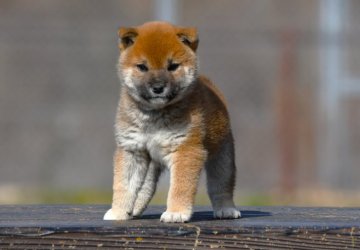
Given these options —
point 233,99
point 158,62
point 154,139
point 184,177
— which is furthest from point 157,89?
point 233,99

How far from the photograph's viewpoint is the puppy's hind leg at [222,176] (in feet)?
19.9

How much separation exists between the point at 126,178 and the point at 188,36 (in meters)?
0.78

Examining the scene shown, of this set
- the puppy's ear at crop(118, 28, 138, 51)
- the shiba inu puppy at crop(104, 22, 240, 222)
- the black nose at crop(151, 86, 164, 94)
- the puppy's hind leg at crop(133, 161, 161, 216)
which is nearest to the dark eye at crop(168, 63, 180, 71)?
the shiba inu puppy at crop(104, 22, 240, 222)

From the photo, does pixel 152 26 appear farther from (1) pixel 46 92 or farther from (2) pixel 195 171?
(1) pixel 46 92

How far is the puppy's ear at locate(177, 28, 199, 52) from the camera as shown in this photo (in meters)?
5.77

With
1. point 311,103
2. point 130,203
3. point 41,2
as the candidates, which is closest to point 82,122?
point 311,103

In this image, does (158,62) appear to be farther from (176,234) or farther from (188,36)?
(176,234)

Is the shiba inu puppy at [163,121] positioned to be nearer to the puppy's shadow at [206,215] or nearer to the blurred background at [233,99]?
the puppy's shadow at [206,215]

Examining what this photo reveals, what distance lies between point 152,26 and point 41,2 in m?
17.0

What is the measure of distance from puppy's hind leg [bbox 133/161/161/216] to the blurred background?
6.07 m

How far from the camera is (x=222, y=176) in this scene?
610 cm

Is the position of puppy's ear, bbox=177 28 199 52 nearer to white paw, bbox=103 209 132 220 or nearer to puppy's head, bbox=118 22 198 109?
puppy's head, bbox=118 22 198 109

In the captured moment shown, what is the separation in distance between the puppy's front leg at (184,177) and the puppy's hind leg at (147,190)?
323mm

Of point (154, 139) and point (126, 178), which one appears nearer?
point (154, 139)
